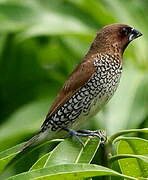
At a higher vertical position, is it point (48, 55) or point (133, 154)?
point (48, 55)

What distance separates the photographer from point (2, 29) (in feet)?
20.5

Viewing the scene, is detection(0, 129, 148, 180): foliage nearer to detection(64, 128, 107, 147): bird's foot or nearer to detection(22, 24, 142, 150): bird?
detection(64, 128, 107, 147): bird's foot

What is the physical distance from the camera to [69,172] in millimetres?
2684

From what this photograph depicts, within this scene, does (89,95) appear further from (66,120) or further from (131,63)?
(131,63)

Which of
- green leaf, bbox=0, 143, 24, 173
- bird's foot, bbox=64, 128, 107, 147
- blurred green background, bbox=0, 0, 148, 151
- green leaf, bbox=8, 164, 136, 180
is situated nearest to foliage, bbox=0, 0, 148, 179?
blurred green background, bbox=0, 0, 148, 151

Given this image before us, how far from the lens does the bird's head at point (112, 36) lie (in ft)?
13.6

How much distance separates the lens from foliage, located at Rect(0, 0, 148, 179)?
5.71m

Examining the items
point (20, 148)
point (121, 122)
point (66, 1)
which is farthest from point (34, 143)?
point (66, 1)

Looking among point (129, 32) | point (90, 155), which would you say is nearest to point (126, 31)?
point (129, 32)

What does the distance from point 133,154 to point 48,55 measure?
3954mm

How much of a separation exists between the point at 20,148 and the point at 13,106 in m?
3.44

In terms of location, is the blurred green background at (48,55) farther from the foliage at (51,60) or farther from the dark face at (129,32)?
the dark face at (129,32)

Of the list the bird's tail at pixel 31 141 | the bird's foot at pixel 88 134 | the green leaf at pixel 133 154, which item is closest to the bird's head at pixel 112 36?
the bird's foot at pixel 88 134

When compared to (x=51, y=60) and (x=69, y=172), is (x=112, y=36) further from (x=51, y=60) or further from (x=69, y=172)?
(x=51, y=60)
